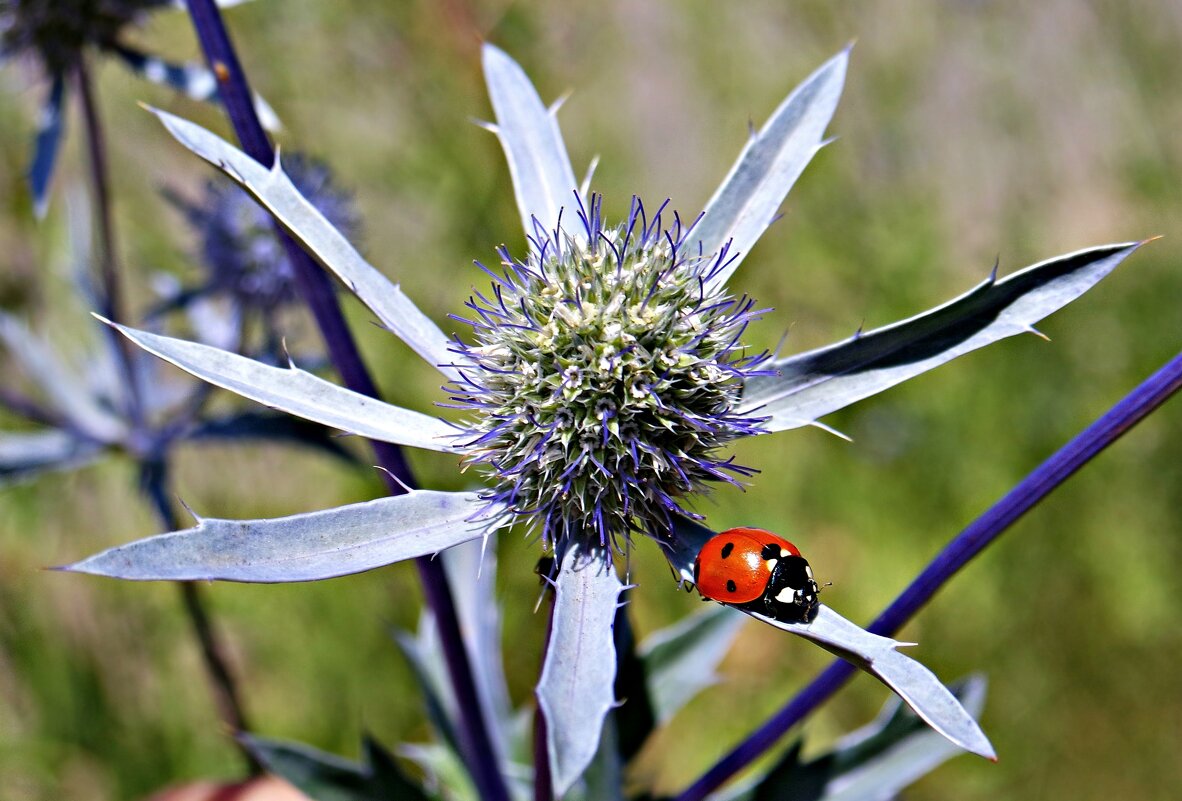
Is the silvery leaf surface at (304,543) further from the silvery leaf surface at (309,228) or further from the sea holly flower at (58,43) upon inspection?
the sea holly flower at (58,43)

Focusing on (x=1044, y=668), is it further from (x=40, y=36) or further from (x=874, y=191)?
(x=40, y=36)

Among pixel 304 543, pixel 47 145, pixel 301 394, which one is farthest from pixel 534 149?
pixel 47 145

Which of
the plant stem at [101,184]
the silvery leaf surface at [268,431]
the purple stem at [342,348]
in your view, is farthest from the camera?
the silvery leaf surface at [268,431]

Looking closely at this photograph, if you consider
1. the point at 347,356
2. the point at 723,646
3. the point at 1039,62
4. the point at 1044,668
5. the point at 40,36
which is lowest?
the point at 723,646

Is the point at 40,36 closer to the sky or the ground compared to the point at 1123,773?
closer to the sky

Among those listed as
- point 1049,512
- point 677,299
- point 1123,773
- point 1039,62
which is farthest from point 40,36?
point 1039,62

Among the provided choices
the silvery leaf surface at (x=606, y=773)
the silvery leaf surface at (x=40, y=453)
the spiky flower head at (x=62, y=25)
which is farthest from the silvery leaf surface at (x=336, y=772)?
the spiky flower head at (x=62, y=25)

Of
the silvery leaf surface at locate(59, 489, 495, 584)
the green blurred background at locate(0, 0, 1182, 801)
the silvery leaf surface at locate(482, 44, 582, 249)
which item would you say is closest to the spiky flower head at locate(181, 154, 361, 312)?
the green blurred background at locate(0, 0, 1182, 801)

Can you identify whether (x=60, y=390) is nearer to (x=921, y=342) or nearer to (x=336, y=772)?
(x=336, y=772)

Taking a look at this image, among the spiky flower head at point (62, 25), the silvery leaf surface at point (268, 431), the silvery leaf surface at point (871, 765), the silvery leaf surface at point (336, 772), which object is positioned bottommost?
the silvery leaf surface at point (336, 772)
